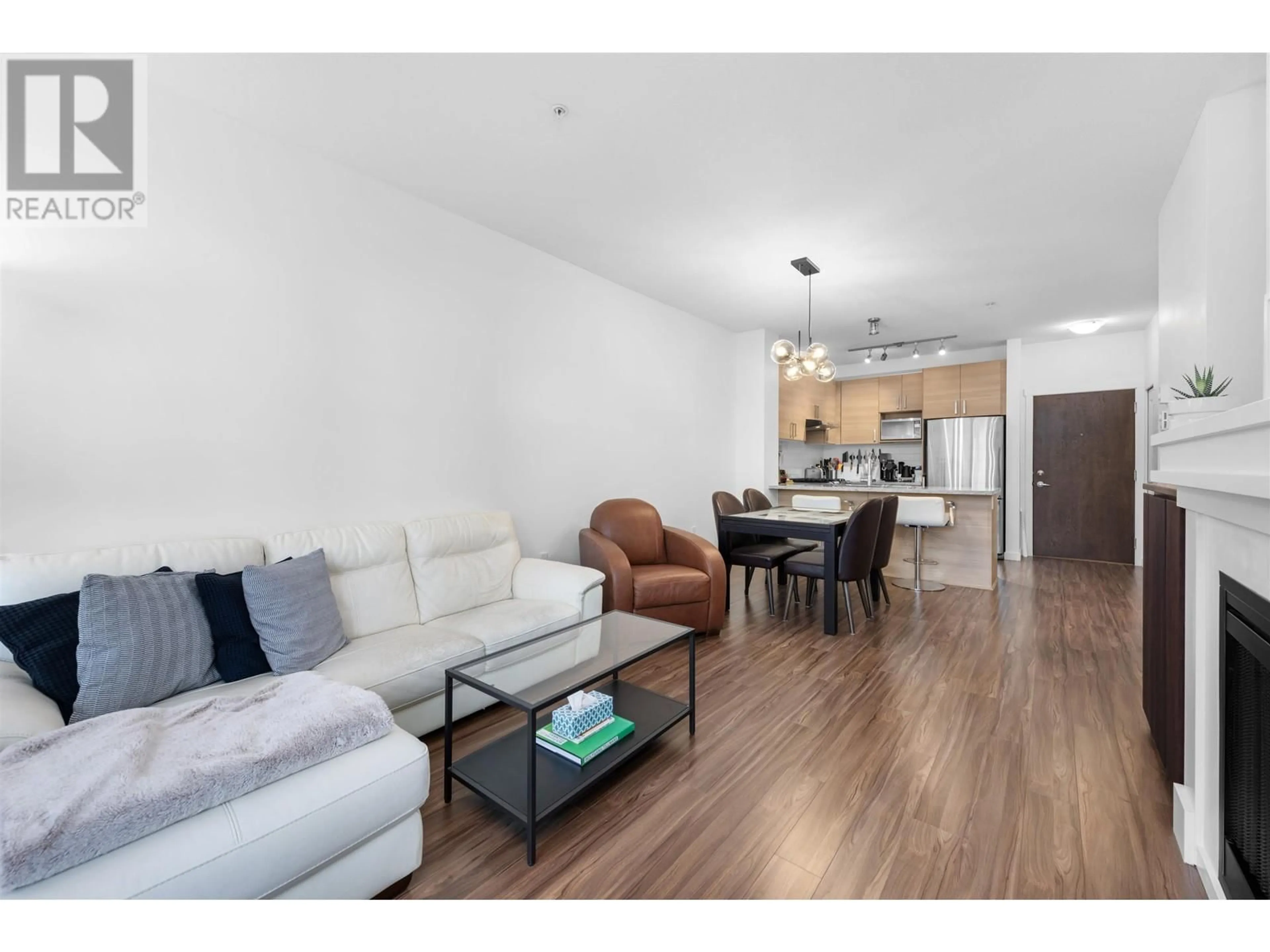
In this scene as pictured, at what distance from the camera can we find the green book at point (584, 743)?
1.79 metres

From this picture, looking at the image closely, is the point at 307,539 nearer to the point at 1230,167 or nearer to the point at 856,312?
the point at 1230,167

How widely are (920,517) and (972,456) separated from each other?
96.4 inches

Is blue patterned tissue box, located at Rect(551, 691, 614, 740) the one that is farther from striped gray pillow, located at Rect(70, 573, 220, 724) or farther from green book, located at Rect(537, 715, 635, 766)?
striped gray pillow, located at Rect(70, 573, 220, 724)

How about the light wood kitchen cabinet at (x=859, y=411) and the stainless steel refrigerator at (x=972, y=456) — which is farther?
the light wood kitchen cabinet at (x=859, y=411)

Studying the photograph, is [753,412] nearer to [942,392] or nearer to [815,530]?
[815,530]

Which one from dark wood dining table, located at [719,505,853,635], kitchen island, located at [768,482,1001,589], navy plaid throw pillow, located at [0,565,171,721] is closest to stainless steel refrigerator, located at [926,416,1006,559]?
kitchen island, located at [768,482,1001,589]

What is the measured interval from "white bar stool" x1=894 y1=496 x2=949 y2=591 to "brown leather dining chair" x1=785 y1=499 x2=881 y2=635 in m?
0.67

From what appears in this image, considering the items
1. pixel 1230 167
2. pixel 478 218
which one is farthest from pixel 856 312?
pixel 478 218

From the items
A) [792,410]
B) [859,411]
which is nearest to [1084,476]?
[859,411]

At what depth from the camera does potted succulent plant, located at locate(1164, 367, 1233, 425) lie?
1.82 metres

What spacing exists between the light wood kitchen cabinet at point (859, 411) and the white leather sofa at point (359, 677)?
5543mm

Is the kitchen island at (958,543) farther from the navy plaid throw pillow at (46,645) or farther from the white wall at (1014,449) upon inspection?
the navy plaid throw pillow at (46,645)

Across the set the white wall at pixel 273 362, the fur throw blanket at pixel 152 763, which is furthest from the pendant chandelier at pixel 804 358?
the fur throw blanket at pixel 152 763
